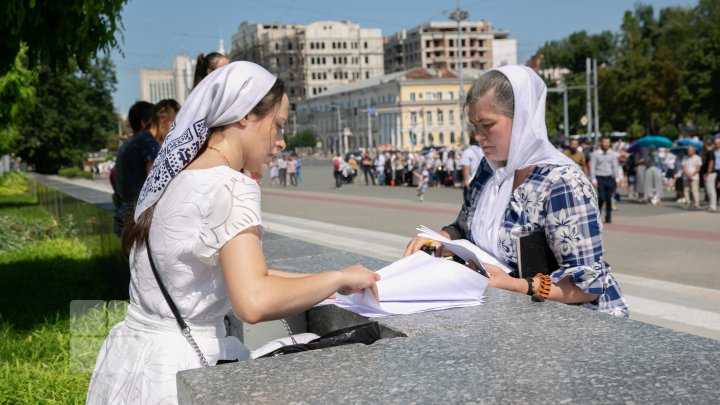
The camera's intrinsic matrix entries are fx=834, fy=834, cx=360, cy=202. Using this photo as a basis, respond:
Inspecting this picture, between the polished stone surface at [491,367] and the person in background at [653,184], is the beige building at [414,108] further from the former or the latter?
the polished stone surface at [491,367]

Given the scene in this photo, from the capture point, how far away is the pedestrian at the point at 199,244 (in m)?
2.09

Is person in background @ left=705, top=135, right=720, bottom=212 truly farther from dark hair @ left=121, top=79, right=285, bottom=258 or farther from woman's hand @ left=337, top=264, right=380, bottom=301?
dark hair @ left=121, top=79, right=285, bottom=258

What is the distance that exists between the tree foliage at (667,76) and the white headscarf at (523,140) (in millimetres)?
56101

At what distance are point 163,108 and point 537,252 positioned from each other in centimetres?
393

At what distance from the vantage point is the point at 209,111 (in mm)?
2234

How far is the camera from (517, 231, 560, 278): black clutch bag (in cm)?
294

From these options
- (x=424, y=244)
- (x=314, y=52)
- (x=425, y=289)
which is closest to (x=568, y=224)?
(x=425, y=289)

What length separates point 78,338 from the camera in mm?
4922

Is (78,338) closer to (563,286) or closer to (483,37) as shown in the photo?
(563,286)

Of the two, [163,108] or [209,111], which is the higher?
[163,108]

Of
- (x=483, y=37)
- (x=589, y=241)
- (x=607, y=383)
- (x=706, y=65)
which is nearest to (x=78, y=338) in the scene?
(x=589, y=241)

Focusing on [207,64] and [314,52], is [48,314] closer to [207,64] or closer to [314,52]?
[207,64]

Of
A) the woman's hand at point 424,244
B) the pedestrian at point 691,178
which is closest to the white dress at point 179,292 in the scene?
the woman's hand at point 424,244

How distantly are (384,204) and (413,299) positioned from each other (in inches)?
793
